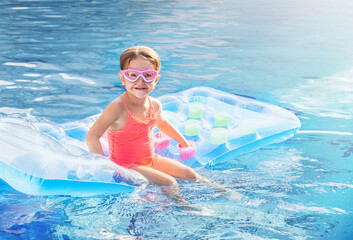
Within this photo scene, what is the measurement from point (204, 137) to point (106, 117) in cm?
110

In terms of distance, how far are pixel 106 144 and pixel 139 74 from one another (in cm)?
79

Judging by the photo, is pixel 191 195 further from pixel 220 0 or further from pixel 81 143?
pixel 220 0

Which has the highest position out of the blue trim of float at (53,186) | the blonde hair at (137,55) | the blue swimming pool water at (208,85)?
the blonde hair at (137,55)

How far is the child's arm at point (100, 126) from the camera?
2875 mm

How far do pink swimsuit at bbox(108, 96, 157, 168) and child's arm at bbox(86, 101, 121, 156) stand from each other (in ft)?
0.30

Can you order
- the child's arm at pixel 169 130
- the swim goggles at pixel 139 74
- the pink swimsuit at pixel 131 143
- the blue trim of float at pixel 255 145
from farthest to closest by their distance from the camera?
the blue trim of float at pixel 255 145, the child's arm at pixel 169 130, the pink swimsuit at pixel 131 143, the swim goggles at pixel 139 74

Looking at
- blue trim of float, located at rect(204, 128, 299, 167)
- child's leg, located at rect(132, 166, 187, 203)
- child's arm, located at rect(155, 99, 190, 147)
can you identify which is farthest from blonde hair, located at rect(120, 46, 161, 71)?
blue trim of float, located at rect(204, 128, 299, 167)

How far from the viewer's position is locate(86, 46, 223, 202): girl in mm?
2877

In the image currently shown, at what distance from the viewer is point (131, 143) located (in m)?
3.02

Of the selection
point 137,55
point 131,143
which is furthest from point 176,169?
point 137,55

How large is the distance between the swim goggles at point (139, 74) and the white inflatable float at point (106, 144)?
0.49 metres

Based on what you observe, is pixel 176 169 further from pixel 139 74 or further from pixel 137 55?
pixel 137 55

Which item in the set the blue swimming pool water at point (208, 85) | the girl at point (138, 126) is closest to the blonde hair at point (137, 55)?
the girl at point (138, 126)

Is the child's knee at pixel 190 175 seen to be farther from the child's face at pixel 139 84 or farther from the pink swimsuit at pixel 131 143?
the child's face at pixel 139 84
